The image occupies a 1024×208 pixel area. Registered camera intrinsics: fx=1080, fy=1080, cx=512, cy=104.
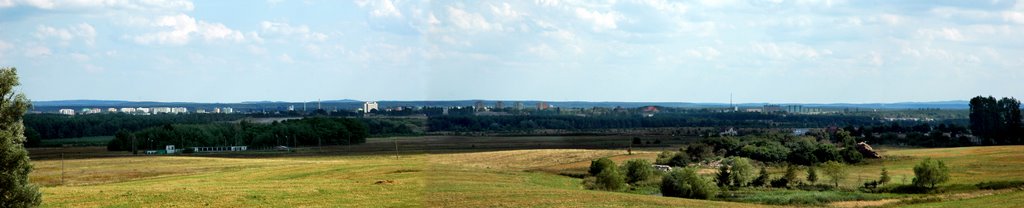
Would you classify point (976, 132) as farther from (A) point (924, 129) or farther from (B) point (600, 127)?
(B) point (600, 127)

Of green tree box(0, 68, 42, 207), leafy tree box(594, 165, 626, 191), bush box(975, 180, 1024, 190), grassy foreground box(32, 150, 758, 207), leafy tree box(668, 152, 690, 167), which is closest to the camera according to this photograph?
green tree box(0, 68, 42, 207)

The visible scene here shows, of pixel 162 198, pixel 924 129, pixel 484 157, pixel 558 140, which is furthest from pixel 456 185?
pixel 924 129

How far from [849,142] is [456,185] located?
2329 inches

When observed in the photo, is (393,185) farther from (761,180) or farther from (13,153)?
(761,180)

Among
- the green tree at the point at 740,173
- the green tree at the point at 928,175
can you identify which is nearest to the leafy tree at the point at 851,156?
the green tree at the point at 740,173

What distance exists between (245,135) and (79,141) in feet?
102

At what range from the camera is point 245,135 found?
140m

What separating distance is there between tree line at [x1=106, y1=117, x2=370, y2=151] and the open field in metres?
37.8

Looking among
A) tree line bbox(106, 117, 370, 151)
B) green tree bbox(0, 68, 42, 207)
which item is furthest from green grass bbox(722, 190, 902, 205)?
tree line bbox(106, 117, 370, 151)

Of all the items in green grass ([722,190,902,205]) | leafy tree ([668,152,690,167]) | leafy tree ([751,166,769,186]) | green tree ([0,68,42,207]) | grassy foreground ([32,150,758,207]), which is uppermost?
green tree ([0,68,42,207])

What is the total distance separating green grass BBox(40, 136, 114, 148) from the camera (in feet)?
469

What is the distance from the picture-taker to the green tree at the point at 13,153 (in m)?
32.4

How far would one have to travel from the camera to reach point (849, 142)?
3905 inches

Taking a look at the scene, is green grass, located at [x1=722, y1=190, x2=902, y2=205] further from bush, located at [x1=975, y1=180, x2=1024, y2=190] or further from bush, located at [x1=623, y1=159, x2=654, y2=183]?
bush, located at [x1=623, y1=159, x2=654, y2=183]
